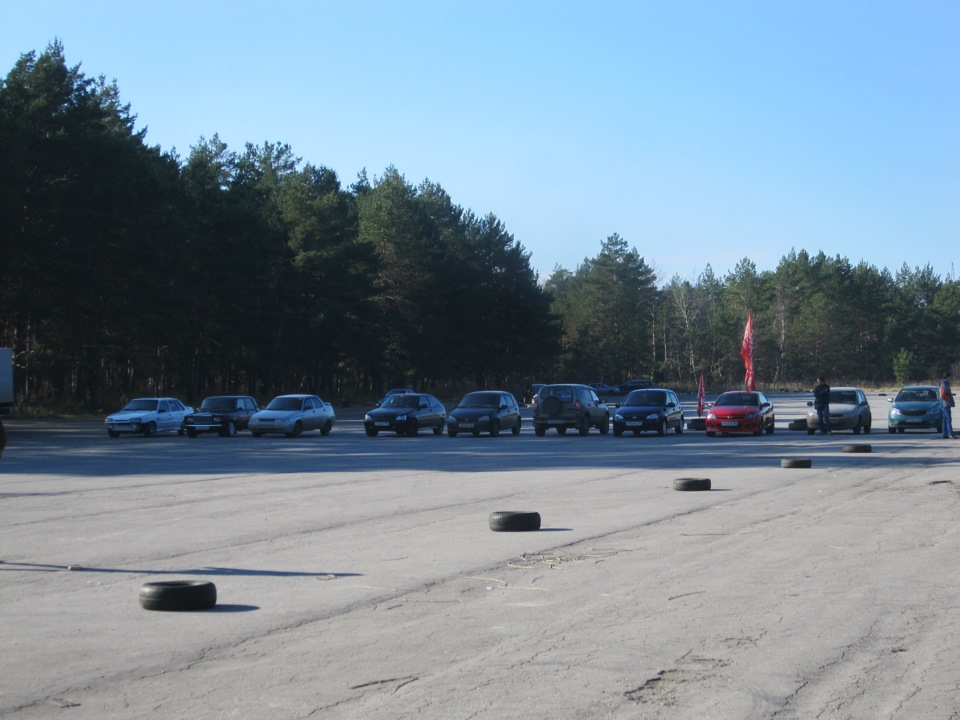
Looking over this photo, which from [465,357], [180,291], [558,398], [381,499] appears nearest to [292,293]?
[180,291]

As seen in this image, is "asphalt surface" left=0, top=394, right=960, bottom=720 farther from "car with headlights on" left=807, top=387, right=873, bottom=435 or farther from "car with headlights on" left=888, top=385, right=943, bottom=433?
"car with headlights on" left=888, top=385, right=943, bottom=433

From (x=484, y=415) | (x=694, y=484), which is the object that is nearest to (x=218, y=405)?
(x=484, y=415)

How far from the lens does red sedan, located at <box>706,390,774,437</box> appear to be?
37.1m

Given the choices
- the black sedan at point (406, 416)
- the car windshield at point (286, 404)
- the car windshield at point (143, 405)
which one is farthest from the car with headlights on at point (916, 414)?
the car windshield at point (143, 405)

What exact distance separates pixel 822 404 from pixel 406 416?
14117 millimetres

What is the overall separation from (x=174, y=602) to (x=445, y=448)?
2322 cm

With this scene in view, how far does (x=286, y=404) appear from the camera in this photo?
39.4 m

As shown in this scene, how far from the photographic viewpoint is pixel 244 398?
41406mm

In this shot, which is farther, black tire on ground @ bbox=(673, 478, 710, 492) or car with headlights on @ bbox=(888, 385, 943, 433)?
car with headlights on @ bbox=(888, 385, 943, 433)

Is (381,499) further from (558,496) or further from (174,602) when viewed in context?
(174,602)

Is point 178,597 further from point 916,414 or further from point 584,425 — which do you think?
point 916,414

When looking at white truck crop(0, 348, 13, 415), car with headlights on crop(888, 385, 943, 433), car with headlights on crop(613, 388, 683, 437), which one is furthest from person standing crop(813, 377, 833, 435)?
white truck crop(0, 348, 13, 415)

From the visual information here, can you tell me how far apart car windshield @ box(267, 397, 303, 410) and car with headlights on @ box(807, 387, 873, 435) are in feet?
58.4

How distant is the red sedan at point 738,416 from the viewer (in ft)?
122
